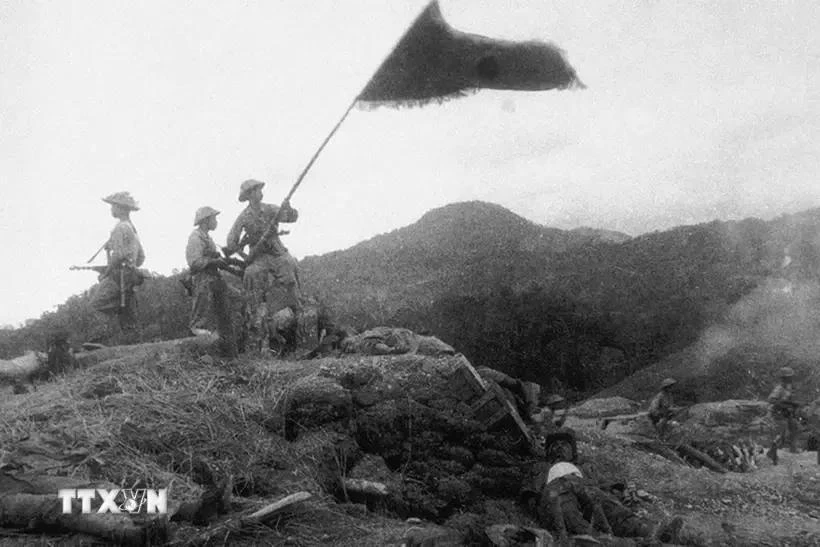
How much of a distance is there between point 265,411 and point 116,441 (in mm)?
1150

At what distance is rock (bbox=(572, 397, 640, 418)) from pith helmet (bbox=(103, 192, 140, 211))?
986 cm

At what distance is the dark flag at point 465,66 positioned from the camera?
5352 millimetres

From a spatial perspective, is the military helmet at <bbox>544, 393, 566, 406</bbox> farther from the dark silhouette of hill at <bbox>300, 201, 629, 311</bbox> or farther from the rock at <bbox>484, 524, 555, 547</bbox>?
the dark silhouette of hill at <bbox>300, 201, 629, 311</bbox>

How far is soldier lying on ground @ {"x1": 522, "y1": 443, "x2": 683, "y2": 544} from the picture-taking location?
5.00 meters

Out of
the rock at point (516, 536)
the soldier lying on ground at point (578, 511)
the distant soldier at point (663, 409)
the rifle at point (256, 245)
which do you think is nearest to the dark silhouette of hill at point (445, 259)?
the distant soldier at point (663, 409)

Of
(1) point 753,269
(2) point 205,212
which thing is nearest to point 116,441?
(2) point 205,212

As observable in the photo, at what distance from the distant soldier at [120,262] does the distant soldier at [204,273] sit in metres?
0.70

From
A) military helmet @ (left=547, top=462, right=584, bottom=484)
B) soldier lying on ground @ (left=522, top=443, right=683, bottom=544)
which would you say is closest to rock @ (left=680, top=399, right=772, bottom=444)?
soldier lying on ground @ (left=522, top=443, right=683, bottom=544)

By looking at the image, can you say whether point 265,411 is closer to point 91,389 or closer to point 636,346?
point 91,389

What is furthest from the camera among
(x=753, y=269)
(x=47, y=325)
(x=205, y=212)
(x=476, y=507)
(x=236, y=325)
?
(x=753, y=269)

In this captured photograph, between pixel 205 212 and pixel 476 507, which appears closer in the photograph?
pixel 476 507

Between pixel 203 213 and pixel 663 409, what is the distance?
750 centimetres

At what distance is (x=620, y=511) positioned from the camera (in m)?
5.54

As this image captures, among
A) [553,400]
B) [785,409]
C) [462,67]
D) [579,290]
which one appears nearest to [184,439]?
[462,67]
